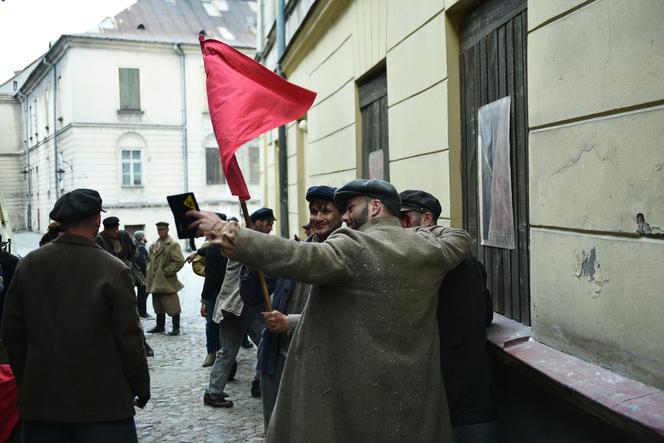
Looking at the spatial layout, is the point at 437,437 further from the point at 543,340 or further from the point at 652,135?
the point at 652,135

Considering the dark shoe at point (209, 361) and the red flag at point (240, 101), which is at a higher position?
the red flag at point (240, 101)

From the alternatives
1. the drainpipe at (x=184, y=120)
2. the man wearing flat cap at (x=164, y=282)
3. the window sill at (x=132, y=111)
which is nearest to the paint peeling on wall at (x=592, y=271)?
the man wearing flat cap at (x=164, y=282)

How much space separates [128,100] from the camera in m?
27.7

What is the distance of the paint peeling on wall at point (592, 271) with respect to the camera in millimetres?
2871

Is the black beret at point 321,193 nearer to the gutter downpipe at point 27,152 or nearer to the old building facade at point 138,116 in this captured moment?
the old building facade at point 138,116

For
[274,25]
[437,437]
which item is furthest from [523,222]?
[274,25]

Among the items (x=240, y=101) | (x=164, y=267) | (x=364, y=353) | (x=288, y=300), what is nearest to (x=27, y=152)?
(x=164, y=267)

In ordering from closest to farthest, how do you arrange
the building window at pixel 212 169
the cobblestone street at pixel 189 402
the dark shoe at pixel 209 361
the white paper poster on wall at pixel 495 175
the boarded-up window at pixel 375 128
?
the white paper poster on wall at pixel 495 175, the cobblestone street at pixel 189 402, the boarded-up window at pixel 375 128, the dark shoe at pixel 209 361, the building window at pixel 212 169

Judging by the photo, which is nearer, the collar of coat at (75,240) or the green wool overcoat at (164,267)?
the collar of coat at (75,240)

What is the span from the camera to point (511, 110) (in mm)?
3945

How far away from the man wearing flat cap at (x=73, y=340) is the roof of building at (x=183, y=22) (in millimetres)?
26865

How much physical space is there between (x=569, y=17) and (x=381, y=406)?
6.81 feet

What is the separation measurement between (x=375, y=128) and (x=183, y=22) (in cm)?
2615

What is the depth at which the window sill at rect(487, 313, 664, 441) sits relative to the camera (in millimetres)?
2260
